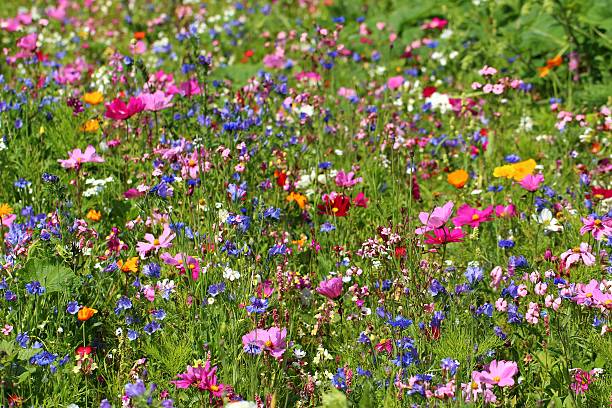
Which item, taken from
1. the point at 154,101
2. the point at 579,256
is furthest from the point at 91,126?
the point at 579,256

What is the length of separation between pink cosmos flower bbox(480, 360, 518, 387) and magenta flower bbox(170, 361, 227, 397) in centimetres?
72

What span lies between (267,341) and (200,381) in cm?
25

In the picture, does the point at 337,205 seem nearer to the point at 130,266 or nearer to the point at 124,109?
the point at 130,266

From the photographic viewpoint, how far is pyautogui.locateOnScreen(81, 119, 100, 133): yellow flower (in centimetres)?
397

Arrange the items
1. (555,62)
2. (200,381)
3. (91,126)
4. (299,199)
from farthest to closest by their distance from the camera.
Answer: (555,62)
(91,126)
(299,199)
(200,381)

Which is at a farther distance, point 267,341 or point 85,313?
point 85,313

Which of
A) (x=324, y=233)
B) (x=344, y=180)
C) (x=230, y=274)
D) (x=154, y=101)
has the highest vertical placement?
(x=154, y=101)

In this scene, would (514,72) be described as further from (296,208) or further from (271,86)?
(296,208)

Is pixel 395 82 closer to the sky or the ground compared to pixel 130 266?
closer to the ground

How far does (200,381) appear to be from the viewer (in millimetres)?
2307

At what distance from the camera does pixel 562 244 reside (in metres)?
3.28

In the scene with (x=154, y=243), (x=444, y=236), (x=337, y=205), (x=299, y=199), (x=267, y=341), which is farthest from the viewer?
(x=299, y=199)

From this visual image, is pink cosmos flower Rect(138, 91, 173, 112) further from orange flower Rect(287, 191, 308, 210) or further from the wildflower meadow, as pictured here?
orange flower Rect(287, 191, 308, 210)

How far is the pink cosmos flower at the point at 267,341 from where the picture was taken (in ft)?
7.98
